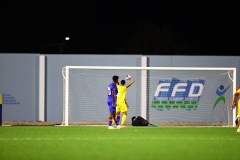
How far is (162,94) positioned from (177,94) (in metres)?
0.66

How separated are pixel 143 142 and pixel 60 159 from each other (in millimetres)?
4246

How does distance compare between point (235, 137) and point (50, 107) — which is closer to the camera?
point (235, 137)

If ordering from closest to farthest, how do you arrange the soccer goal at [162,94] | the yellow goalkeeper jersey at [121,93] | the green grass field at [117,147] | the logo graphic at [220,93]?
1. the green grass field at [117,147]
2. the yellow goalkeeper jersey at [121,93]
3. the soccer goal at [162,94]
4. the logo graphic at [220,93]

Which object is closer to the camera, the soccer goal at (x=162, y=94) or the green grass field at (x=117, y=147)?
the green grass field at (x=117, y=147)

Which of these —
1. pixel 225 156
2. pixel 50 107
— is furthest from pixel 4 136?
pixel 50 107

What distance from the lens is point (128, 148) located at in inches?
533

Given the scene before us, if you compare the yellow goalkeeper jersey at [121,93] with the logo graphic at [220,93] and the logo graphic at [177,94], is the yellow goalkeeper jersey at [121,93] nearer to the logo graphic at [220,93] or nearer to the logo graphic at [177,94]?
the logo graphic at [177,94]

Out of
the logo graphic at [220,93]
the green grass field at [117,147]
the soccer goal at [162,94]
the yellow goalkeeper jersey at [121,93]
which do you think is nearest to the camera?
the green grass field at [117,147]

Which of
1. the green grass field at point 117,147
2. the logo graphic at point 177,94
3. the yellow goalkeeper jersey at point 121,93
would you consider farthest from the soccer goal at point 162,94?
the green grass field at point 117,147

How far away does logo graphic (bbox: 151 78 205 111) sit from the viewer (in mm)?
27109

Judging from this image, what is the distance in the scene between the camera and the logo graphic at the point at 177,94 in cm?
2711

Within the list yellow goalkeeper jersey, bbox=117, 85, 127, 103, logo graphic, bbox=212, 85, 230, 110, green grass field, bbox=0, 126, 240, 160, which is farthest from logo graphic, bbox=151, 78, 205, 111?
green grass field, bbox=0, 126, 240, 160

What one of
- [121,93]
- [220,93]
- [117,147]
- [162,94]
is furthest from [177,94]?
[117,147]
